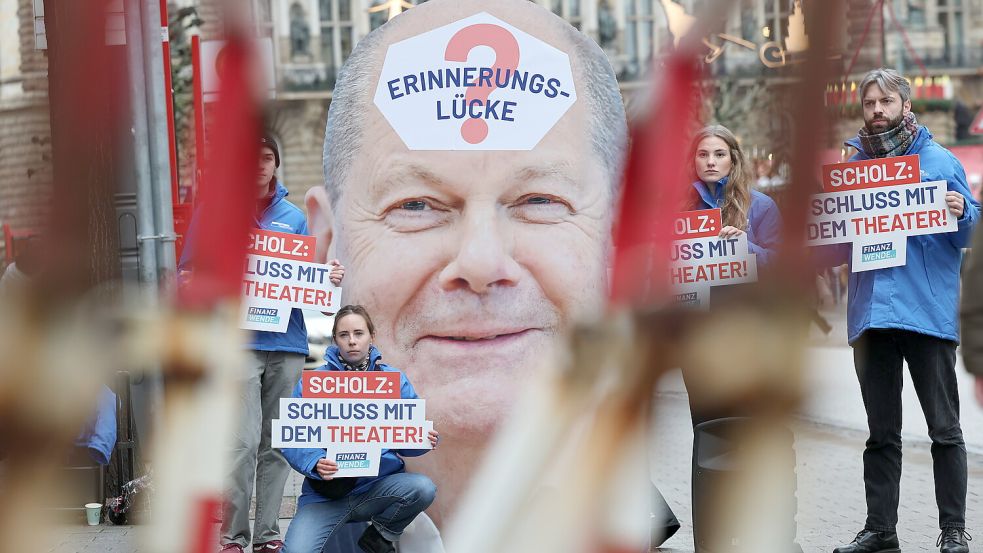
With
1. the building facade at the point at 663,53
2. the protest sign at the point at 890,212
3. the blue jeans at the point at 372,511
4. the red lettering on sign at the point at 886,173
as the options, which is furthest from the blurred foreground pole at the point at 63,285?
the protest sign at the point at 890,212

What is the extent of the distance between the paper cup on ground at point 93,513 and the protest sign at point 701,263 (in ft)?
12.0

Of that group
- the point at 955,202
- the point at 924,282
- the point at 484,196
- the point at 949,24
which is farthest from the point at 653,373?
the point at 949,24

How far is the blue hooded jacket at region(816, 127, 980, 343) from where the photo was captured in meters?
4.70

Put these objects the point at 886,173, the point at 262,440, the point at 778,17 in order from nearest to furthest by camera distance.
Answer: the point at 778,17
the point at 886,173
the point at 262,440

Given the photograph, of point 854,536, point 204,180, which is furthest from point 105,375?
point 854,536

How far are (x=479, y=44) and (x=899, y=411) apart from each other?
2.17 metres

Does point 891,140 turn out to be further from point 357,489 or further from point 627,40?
point 627,40

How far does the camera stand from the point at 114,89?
5.89 ft

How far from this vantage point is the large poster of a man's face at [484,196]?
3508 millimetres

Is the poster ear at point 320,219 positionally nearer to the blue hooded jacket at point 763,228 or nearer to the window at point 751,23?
the blue hooded jacket at point 763,228

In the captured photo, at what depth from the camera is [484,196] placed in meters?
3.54

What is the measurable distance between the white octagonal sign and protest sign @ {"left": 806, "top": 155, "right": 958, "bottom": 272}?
126 centimetres

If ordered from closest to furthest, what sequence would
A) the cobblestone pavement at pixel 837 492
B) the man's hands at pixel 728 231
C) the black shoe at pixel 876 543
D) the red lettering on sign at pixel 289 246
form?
the man's hands at pixel 728 231
the red lettering on sign at pixel 289 246
the black shoe at pixel 876 543
the cobblestone pavement at pixel 837 492

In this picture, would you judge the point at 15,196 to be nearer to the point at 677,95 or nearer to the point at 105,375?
the point at 105,375
